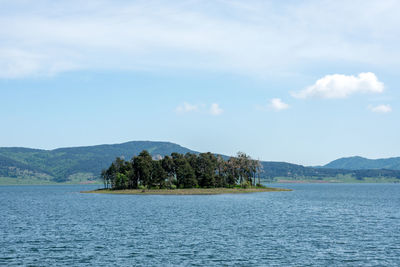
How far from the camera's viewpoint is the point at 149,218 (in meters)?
112

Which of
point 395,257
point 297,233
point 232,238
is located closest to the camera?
point 395,257

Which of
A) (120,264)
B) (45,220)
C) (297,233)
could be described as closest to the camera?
(120,264)

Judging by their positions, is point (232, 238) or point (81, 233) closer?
point (232, 238)

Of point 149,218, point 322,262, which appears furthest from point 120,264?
point 149,218

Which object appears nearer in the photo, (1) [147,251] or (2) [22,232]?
(1) [147,251]

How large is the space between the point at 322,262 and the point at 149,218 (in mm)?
65038

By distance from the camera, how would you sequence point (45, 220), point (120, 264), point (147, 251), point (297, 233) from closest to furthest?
point (120, 264) → point (147, 251) → point (297, 233) → point (45, 220)

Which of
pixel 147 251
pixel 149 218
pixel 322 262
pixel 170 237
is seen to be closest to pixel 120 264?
pixel 147 251

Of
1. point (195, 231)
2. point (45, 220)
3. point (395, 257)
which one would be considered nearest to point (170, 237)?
point (195, 231)

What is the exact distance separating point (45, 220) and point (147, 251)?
56294 millimetres

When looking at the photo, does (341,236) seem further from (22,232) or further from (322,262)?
(22,232)

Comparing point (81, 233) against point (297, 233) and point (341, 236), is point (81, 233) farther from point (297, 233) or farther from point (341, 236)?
point (341, 236)

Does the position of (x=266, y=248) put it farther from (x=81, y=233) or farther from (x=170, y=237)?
(x=81, y=233)

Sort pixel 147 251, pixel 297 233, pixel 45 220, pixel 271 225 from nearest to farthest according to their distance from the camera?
pixel 147 251, pixel 297 233, pixel 271 225, pixel 45 220
